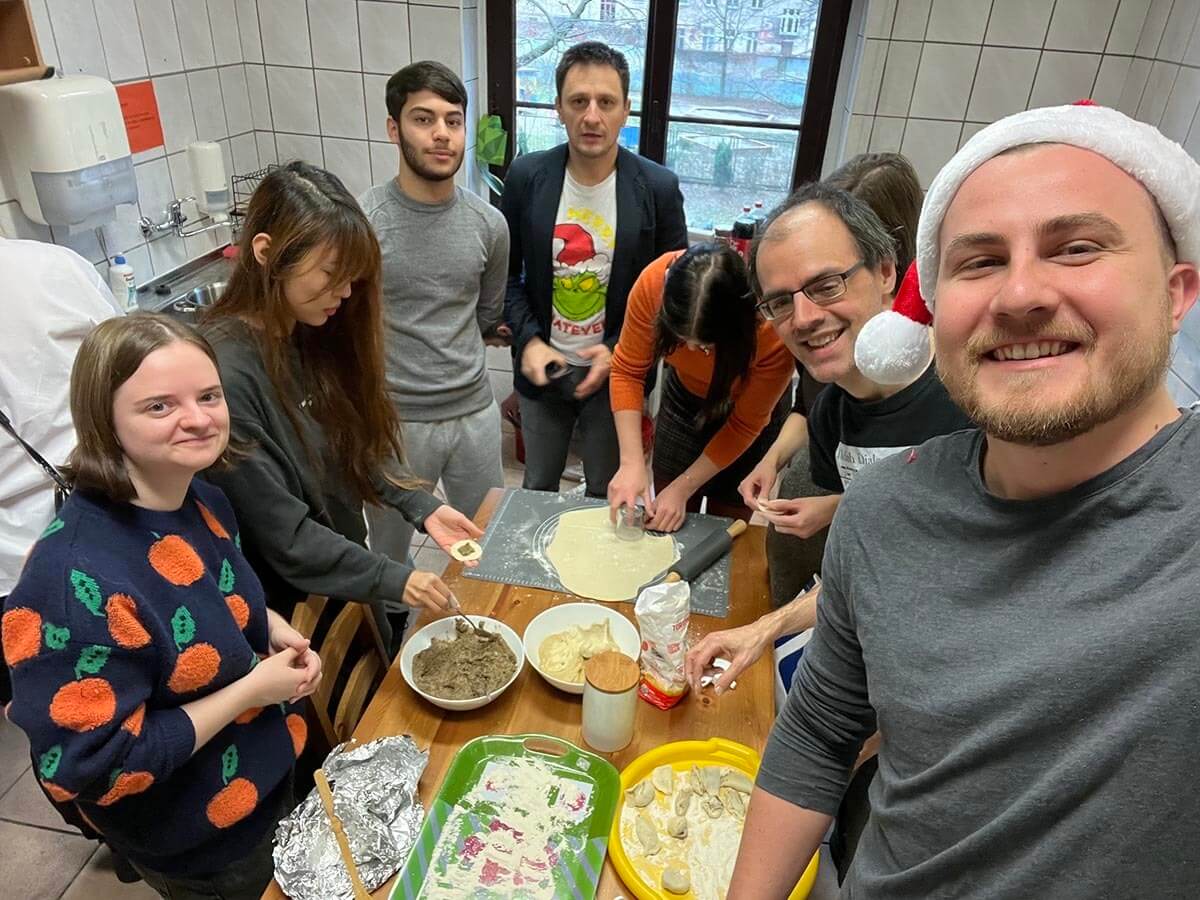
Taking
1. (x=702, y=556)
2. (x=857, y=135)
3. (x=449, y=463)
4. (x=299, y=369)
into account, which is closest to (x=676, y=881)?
(x=702, y=556)

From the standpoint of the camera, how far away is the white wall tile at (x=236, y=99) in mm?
3027

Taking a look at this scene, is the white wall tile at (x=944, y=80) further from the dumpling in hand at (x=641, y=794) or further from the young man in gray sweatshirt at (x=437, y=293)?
the dumpling in hand at (x=641, y=794)

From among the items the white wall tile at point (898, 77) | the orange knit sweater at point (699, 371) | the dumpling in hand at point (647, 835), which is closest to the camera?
the dumpling in hand at point (647, 835)

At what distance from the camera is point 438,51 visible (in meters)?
3.01

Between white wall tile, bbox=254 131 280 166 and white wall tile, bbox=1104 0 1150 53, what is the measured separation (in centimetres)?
333

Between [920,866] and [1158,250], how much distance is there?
0.65 meters

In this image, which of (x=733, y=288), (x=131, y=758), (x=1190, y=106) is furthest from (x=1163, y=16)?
(x=131, y=758)

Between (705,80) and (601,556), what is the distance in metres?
2.46

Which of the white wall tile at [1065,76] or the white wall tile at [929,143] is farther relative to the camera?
the white wall tile at [929,143]

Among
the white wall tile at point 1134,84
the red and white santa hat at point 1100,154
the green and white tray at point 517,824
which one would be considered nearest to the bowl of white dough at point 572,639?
the green and white tray at point 517,824

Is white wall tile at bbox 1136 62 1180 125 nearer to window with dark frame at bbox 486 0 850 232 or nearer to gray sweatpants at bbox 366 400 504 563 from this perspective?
window with dark frame at bbox 486 0 850 232

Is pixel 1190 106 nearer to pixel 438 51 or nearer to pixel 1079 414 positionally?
pixel 1079 414

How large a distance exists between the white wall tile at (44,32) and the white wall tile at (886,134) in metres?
2.80

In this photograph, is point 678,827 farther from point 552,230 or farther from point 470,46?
point 470,46
